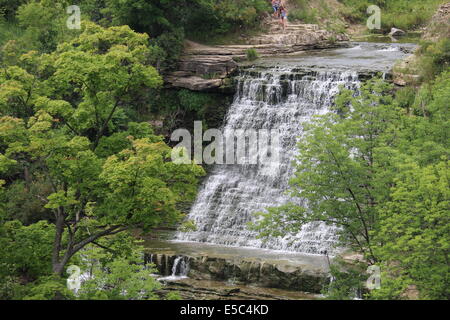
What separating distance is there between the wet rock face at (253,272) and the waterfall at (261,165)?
2933 millimetres

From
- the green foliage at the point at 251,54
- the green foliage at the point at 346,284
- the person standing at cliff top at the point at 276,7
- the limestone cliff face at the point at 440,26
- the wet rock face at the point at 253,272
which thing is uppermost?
the person standing at cliff top at the point at 276,7

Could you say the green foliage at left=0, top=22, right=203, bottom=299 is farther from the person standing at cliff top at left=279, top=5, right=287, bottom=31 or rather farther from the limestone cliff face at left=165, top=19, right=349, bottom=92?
the person standing at cliff top at left=279, top=5, right=287, bottom=31

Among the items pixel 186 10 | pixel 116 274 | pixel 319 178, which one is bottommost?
pixel 116 274

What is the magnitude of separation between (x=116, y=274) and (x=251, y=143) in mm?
13083

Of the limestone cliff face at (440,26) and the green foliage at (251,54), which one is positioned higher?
the limestone cliff face at (440,26)

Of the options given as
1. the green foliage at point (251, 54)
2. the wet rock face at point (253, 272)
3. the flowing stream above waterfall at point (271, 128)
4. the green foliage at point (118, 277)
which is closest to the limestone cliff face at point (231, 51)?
the green foliage at point (251, 54)

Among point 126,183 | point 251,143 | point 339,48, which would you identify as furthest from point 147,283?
point 339,48

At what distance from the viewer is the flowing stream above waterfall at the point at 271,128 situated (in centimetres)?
2583

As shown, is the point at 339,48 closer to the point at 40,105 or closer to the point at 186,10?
the point at 186,10

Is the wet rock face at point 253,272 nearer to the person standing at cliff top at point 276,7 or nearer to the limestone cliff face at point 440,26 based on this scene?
the limestone cliff face at point 440,26

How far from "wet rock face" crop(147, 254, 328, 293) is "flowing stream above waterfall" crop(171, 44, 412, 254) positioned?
2.85 m

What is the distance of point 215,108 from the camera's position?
31.8 meters

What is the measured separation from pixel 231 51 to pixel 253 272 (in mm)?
16098

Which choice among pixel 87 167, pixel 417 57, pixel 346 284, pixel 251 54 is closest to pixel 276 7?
pixel 251 54
